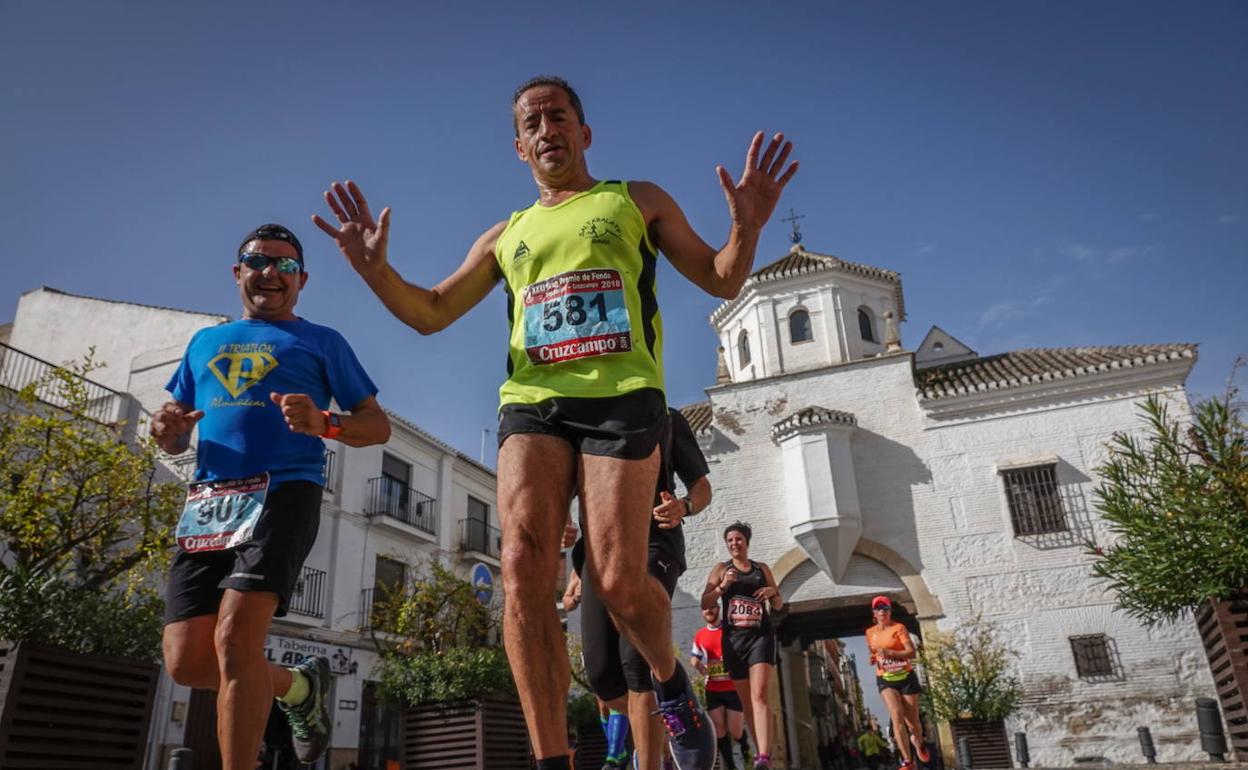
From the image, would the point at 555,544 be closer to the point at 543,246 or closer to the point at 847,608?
the point at 543,246

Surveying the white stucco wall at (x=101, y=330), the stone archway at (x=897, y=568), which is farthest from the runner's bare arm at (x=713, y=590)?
the white stucco wall at (x=101, y=330)

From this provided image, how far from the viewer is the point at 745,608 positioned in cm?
743

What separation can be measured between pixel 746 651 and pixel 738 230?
531 cm

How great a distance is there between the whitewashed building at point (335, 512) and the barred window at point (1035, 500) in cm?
1566

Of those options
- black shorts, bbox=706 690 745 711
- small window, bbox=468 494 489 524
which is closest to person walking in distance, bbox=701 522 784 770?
black shorts, bbox=706 690 745 711

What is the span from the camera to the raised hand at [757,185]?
3025mm

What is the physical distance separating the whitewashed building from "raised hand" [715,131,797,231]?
1976 centimetres

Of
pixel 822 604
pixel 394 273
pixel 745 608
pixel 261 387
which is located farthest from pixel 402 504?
pixel 394 273

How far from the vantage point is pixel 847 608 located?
2283 cm

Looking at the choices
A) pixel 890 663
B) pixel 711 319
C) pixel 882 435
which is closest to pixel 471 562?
pixel 711 319

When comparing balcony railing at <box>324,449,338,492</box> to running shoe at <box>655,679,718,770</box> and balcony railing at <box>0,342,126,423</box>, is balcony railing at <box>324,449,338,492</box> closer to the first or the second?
balcony railing at <box>0,342,126,423</box>

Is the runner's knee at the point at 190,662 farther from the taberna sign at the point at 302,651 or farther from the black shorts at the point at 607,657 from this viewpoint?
the taberna sign at the point at 302,651

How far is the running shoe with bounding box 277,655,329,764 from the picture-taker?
3.99 meters

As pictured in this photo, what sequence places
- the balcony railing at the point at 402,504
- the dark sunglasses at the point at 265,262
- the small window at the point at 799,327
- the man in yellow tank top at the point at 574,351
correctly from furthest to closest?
the small window at the point at 799,327
the balcony railing at the point at 402,504
the dark sunglasses at the point at 265,262
the man in yellow tank top at the point at 574,351
